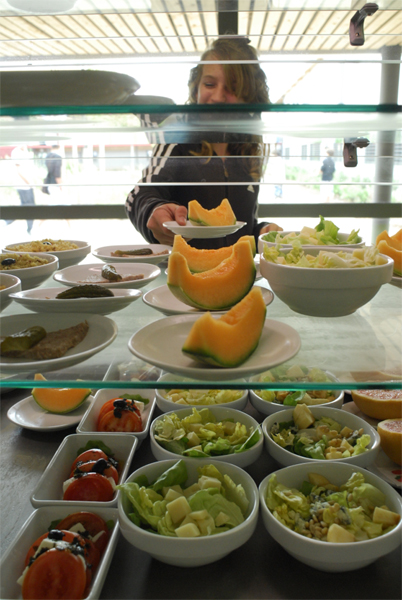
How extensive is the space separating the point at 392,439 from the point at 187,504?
0.41 meters

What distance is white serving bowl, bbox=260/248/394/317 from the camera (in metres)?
0.52

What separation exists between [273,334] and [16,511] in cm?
59

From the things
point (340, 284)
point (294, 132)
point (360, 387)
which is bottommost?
point (360, 387)

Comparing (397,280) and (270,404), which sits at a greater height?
(397,280)

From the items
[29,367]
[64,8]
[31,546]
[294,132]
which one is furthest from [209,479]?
[64,8]

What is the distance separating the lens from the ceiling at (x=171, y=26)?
96 cm

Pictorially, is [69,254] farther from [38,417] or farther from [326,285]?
[326,285]

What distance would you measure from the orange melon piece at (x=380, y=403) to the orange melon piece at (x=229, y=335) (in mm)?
583

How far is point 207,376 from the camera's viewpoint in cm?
45

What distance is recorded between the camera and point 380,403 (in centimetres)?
93

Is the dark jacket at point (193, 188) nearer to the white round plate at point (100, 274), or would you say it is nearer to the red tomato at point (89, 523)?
the white round plate at point (100, 274)

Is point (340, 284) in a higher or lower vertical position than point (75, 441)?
higher

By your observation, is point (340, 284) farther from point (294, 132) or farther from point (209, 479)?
point (209, 479)

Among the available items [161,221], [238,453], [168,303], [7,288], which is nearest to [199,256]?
[168,303]
